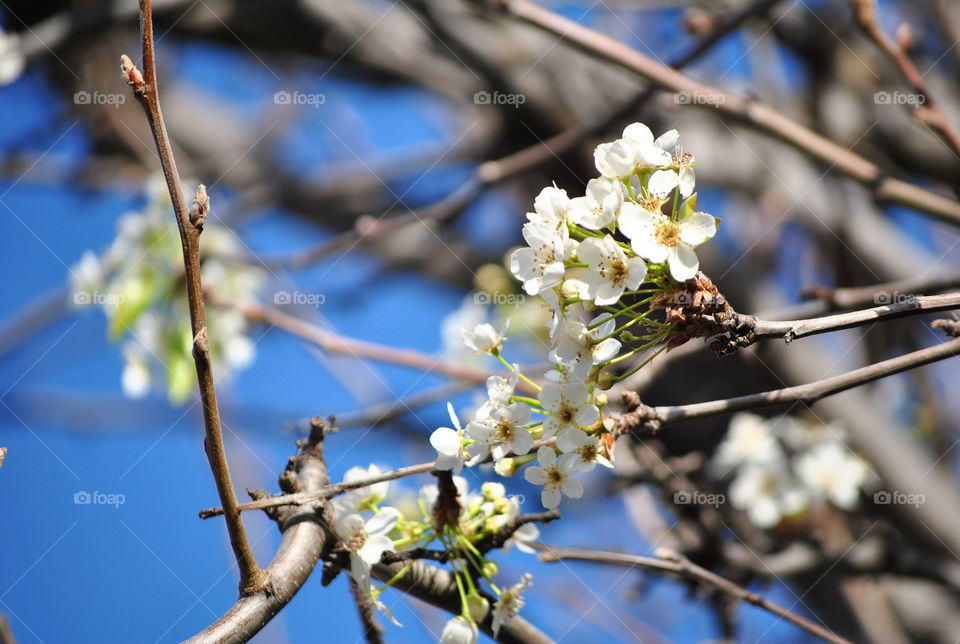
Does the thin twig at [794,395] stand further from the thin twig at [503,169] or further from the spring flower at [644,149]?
the thin twig at [503,169]

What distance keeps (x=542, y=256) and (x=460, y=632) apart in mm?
546

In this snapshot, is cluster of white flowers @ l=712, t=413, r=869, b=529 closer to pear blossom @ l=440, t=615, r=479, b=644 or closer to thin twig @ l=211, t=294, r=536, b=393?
thin twig @ l=211, t=294, r=536, b=393

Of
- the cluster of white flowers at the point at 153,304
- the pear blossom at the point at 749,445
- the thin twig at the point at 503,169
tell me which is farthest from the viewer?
the pear blossom at the point at 749,445

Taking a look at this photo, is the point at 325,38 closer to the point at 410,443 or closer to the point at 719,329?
the point at 410,443

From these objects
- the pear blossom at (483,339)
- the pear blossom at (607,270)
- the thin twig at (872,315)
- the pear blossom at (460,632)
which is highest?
the pear blossom at (483,339)

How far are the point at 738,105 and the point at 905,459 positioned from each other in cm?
153

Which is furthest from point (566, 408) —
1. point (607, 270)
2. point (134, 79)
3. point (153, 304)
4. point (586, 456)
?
point (153, 304)

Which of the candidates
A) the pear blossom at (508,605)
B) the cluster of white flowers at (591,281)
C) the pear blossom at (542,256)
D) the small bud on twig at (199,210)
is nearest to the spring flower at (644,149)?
the cluster of white flowers at (591,281)

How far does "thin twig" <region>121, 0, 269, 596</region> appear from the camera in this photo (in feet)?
2.61

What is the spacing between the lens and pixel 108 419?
12.8 feet

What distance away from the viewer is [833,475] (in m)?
2.63

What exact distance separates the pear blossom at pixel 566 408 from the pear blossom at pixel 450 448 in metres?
0.11

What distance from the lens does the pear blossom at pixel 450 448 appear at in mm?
995

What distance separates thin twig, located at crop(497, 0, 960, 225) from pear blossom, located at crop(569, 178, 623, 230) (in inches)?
38.4
